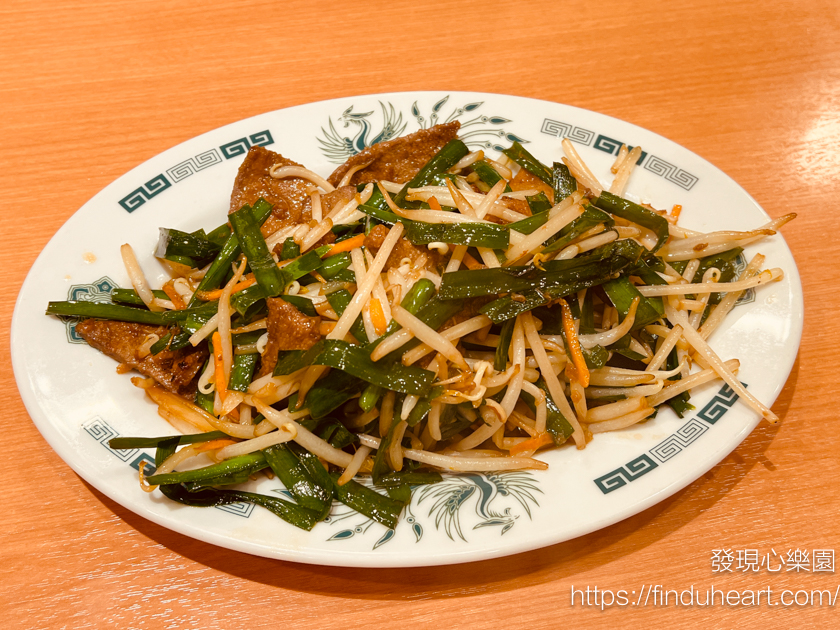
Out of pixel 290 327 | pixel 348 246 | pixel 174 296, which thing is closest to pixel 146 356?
pixel 174 296

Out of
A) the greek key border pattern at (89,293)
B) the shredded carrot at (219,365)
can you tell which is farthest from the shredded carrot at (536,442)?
the greek key border pattern at (89,293)

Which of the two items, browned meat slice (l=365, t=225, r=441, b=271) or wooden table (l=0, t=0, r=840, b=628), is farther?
browned meat slice (l=365, t=225, r=441, b=271)

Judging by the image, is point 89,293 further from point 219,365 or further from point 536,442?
point 536,442

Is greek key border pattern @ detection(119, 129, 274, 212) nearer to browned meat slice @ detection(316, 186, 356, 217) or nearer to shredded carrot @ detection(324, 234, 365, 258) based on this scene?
browned meat slice @ detection(316, 186, 356, 217)

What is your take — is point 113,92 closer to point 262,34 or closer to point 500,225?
point 262,34

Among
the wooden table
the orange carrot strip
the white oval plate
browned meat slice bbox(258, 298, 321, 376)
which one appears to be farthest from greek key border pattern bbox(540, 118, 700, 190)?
the orange carrot strip

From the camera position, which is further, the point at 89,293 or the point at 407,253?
the point at 89,293
